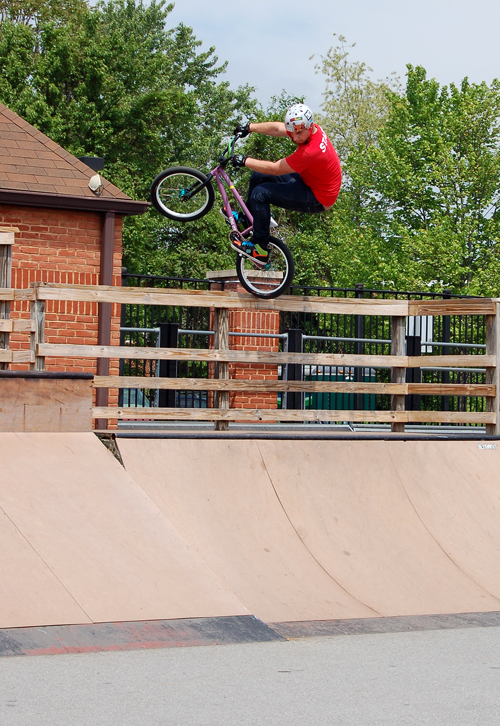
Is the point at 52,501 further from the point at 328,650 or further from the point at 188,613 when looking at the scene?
the point at 328,650

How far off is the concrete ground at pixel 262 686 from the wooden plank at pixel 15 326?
3952 mm

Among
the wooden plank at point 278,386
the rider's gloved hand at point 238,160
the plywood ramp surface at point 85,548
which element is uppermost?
the rider's gloved hand at point 238,160

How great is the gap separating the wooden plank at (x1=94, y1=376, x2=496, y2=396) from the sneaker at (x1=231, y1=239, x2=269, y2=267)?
1278 mm

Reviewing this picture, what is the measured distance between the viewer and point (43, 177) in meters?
14.5

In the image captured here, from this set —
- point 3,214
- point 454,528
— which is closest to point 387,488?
point 454,528

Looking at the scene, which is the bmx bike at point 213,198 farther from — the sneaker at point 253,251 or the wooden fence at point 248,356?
the wooden fence at point 248,356

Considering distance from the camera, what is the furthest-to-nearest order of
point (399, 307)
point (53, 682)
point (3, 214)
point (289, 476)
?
point (3, 214) < point (399, 307) < point (289, 476) < point (53, 682)

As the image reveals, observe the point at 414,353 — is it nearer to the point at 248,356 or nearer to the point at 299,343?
the point at 299,343

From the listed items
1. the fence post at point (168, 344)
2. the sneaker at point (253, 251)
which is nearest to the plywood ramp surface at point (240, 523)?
the sneaker at point (253, 251)

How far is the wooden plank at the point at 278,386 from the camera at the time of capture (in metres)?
9.36

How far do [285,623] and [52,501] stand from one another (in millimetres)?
2075

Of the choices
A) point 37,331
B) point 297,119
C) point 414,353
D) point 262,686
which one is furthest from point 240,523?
point 414,353

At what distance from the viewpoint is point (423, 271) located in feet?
113

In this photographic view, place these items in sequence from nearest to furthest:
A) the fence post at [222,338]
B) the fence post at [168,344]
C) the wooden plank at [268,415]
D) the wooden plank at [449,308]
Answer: the wooden plank at [268,415], the fence post at [222,338], the wooden plank at [449,308], the fence post at [168,344]
